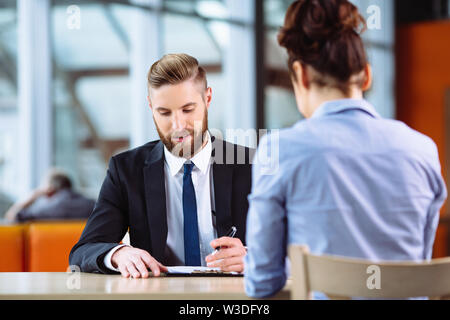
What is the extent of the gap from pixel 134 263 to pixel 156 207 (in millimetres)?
319

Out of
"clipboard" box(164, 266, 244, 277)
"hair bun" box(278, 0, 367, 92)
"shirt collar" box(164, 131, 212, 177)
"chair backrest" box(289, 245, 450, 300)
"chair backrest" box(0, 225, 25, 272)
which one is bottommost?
"chair backrest" box(0, 225, 25, 272)

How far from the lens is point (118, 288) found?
1.41 metres

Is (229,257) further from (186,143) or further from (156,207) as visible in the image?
(186,143)

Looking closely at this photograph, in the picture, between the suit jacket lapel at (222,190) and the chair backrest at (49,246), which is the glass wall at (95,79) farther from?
the suit jacket lapel at (222,190)

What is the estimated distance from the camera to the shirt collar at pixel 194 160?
6.48 feet

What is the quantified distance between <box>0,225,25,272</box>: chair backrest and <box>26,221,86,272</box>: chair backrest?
0.04 metres

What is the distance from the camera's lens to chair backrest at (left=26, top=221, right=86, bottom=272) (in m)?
3.08

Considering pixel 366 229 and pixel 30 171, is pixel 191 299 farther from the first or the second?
pixel 30 171

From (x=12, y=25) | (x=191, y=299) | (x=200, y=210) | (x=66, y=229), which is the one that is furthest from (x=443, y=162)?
(x=191, y=299)

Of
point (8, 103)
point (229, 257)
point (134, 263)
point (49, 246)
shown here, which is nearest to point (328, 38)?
point (229, 257)

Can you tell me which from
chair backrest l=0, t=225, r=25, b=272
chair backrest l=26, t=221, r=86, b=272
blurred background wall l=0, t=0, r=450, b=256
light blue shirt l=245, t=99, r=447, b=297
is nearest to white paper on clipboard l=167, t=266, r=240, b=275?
light blue shirt l=245, t=99, r=447, b=297

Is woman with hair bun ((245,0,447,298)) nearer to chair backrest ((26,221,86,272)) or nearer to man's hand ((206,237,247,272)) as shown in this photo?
man's hand ((206,237,247,272))

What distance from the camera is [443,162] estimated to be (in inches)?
336

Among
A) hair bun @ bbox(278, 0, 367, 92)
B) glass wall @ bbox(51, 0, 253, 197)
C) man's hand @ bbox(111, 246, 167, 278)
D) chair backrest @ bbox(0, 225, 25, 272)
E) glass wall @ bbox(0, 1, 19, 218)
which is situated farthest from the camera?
glass wall @ bbox(51, 0, 253, 197)
